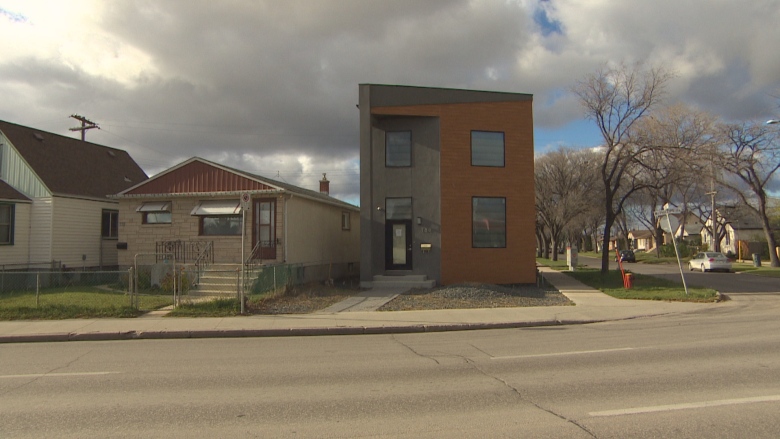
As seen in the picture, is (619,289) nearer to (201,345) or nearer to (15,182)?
(201,345)

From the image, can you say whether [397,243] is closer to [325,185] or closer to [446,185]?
[446,185]

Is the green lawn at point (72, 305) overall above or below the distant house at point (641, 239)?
below

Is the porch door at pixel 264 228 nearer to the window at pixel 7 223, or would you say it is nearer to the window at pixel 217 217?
the window at pixel 217 217

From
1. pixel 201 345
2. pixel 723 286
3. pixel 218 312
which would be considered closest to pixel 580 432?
pixel 201 345

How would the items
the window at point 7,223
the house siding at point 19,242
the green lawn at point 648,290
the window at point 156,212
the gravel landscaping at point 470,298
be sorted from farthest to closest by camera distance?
1. the window at point 7,223
2. the house siding at point 19,242
3. the window at point 156,212
4. the green lawn at point 648,290
5. the gravel landscaping at point 470,298

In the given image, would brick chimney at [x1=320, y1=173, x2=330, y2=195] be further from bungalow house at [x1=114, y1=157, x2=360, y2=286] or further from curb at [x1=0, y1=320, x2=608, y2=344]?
curb at [x1=0, y1=320, x2=608, y2=344]

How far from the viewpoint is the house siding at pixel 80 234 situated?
72.9 feet

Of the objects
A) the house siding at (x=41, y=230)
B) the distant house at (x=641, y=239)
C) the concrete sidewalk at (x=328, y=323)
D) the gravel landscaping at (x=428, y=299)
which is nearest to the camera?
the concrete sidewalk at (x=328, y=323)

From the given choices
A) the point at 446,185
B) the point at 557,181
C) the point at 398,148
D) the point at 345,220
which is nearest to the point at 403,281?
the point at 446,185

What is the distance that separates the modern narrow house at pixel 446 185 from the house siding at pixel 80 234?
1311 cm

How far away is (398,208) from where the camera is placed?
20516 mm

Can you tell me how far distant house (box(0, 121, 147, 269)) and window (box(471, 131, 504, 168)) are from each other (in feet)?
52.6

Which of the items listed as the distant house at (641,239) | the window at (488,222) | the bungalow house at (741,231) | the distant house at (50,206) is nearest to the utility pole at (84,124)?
the distant house at (50,206)

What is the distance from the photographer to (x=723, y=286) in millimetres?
22250
